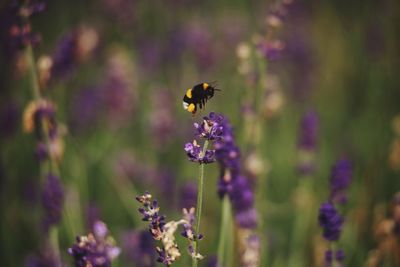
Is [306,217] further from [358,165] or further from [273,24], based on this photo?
[273,24]

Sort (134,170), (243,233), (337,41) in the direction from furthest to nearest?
(337,41) < (134,170) < (243,233)

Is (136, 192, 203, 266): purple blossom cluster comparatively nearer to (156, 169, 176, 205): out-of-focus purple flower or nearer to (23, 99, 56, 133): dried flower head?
(23, 99, 56, 133): dried flower head

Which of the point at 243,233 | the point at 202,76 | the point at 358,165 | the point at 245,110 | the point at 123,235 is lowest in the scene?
the point at 243,233

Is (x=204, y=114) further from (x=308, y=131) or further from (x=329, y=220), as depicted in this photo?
(x=329, y=220)

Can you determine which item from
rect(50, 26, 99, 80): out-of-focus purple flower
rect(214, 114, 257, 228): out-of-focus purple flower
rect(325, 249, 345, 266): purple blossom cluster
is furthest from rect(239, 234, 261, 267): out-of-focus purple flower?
rect(50, 26, 99, 80): out-of-focus purple flower

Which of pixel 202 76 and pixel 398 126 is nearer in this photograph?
pixel 398 126

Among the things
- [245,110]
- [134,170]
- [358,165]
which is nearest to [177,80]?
[134,170]

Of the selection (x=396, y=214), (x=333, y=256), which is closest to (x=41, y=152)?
(x=333, y=256)
